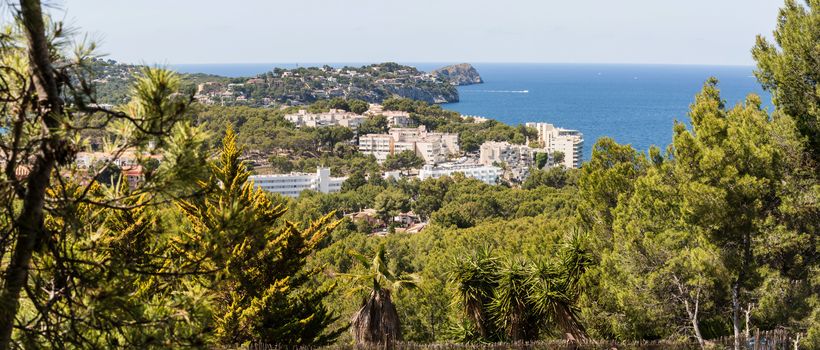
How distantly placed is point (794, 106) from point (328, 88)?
111 metres

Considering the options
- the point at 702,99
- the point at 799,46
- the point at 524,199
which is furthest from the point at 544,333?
the point at 524,199

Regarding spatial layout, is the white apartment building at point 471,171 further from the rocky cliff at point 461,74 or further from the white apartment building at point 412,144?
the rocky cliff at point 461,74

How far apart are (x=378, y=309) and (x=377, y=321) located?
12 centimetres

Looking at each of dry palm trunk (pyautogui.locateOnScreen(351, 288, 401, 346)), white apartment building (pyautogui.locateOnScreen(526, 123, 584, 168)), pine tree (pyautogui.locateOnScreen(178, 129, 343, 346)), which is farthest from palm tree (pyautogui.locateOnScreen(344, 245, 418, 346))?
white apartment building (pyautogui.locateOnScreen(526, 123, 584, 168))

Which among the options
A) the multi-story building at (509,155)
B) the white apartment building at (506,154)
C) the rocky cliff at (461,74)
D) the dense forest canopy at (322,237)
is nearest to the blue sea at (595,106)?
the rocky cliff at (461,74)

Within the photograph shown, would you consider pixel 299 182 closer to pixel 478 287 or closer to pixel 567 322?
pixel 478 287

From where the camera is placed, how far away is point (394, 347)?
6.61 meters

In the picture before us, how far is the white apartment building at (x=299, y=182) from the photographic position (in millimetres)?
52594

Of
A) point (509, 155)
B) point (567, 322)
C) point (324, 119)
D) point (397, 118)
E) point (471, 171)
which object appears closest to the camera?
point (567, 322)

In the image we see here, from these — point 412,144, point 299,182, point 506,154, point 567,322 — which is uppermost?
point 567,322

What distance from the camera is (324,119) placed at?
77.3m

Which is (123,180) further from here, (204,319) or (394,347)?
(394,347)

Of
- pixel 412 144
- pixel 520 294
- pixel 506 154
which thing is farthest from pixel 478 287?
pixel 412 144

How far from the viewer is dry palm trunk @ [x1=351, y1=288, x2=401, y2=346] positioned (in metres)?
6.66
